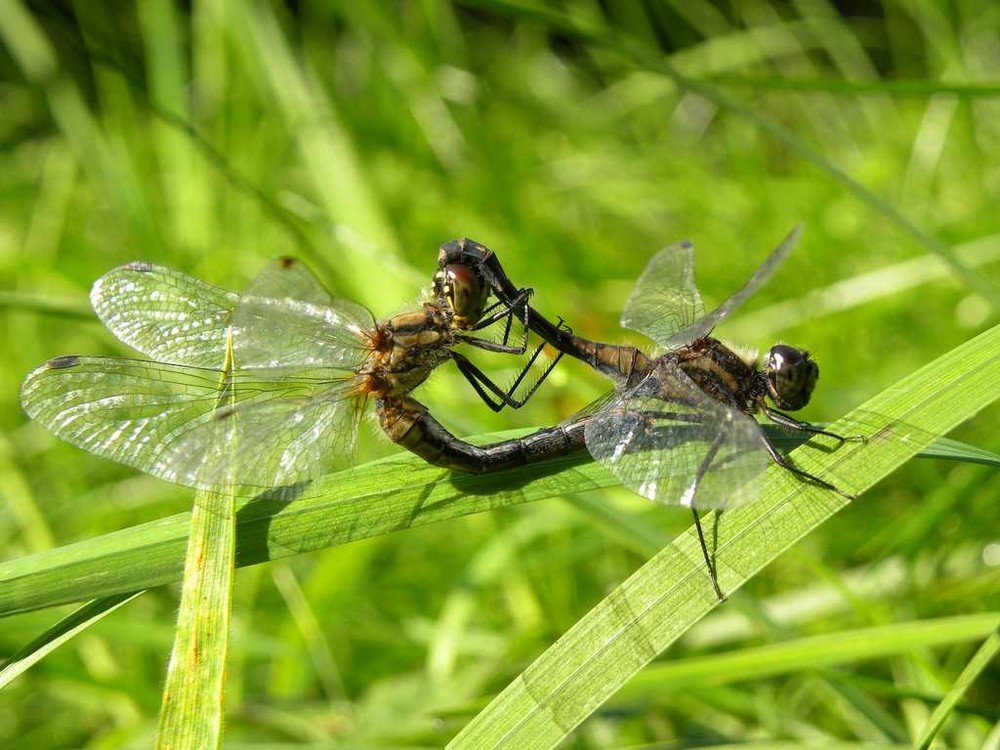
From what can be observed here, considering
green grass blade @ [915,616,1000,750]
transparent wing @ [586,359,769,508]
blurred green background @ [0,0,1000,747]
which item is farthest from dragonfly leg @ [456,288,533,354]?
green grass blade @ [915,616,1000,750]

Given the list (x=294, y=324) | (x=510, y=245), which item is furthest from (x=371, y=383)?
(x=510, y=245)

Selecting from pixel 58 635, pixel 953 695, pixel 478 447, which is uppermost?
pixel 478 447

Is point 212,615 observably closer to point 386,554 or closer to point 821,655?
point 821,655

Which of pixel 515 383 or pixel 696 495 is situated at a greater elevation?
pixel 515 383

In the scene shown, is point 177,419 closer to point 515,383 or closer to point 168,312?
point 168,312

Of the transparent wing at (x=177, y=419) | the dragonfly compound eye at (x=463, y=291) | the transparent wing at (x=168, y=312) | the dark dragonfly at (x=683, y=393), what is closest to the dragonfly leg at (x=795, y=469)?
the dark dragonfly at (x=683, y=393)

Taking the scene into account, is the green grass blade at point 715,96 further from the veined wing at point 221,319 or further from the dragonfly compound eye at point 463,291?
the veined wing at point 221,319

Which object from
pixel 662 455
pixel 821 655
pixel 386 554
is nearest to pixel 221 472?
pixel 662 455
